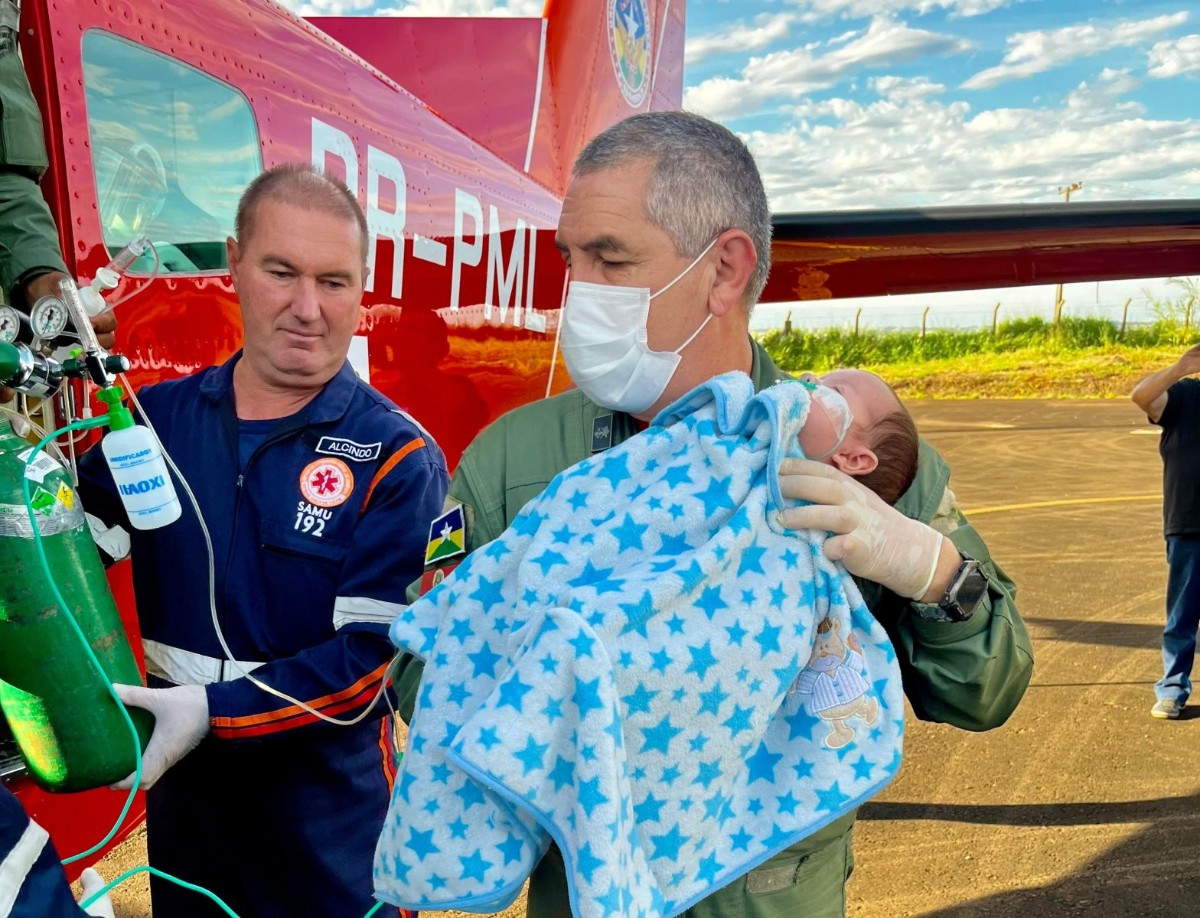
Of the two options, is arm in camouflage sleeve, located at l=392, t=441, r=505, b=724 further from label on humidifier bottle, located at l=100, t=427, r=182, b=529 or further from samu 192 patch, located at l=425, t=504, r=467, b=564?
label on humidifier bottle, located at l=100, t=427, r=182, b=529

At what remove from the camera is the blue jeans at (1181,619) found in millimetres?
4848

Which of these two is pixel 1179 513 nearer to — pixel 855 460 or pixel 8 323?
pixel 855 460

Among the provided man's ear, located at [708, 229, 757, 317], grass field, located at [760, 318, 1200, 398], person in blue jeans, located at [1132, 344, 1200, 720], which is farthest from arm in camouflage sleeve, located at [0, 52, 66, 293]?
grass field, located at [760, 318, 1200, 398]

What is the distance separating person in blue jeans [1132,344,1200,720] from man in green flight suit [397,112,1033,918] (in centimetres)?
401

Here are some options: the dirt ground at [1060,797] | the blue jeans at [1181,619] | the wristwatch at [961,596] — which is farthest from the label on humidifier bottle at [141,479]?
the blue jeans at [1181,619]

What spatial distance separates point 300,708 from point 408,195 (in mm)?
2697

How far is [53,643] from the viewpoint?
1665 millimetres

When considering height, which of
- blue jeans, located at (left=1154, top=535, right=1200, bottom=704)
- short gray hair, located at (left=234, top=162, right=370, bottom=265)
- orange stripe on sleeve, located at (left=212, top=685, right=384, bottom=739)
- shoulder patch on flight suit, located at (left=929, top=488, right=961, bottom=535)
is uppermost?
short gray hair, located at (left=234, top=162, right=370, bottom=265)

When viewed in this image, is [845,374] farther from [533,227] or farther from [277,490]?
[533,227]

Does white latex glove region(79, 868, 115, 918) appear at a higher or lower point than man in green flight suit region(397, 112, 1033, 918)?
lower

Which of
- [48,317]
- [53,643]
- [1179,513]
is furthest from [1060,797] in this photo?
[48,317]

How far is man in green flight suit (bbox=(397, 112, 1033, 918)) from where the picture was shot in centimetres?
142

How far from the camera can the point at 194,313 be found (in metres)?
2.73

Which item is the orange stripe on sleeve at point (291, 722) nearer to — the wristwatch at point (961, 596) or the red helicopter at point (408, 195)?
the red helicopter at point (408, 195)
